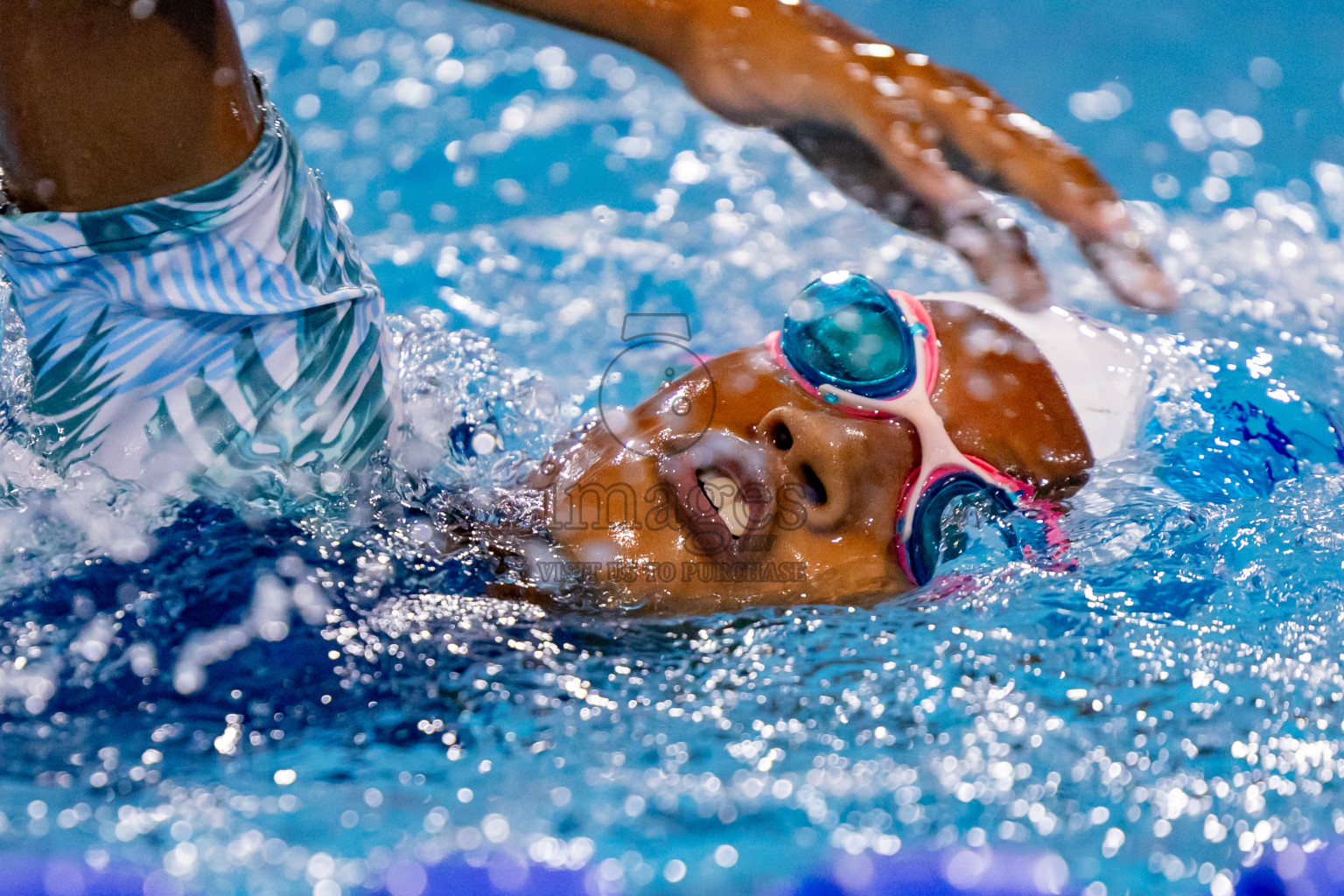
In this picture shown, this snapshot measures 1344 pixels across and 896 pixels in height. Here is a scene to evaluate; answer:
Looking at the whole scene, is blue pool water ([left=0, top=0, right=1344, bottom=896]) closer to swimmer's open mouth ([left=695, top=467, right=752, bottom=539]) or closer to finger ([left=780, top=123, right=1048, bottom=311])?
swimmer's open mouth ([left=695, top=467, right=752, bottom=539])

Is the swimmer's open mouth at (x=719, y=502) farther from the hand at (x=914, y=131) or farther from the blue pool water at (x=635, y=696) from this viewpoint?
the hand at (x=914, y=131)

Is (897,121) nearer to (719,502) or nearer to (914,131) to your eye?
(914,131)

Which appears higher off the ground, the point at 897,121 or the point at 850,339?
the point at 897,121

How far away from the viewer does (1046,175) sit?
1.16 m

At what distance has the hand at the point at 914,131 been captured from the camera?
1.14 m

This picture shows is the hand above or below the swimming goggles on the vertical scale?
above

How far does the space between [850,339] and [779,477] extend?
14 centimetres

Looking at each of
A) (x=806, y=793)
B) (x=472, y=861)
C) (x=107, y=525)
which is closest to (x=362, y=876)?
(x=472, y=861)

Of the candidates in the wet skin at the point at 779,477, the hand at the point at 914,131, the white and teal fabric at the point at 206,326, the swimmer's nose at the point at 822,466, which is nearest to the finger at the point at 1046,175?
the hand at the point at 914,131

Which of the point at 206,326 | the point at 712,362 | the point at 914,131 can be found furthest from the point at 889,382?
the point at 206,326

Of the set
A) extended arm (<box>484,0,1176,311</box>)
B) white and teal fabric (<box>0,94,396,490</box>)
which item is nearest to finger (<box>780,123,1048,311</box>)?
extended arm (<box>484,0,1176,311</box>)

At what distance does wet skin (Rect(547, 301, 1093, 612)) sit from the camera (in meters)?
1.00

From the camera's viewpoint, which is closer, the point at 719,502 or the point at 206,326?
the point at 206,326

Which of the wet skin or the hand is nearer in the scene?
the wet skin
